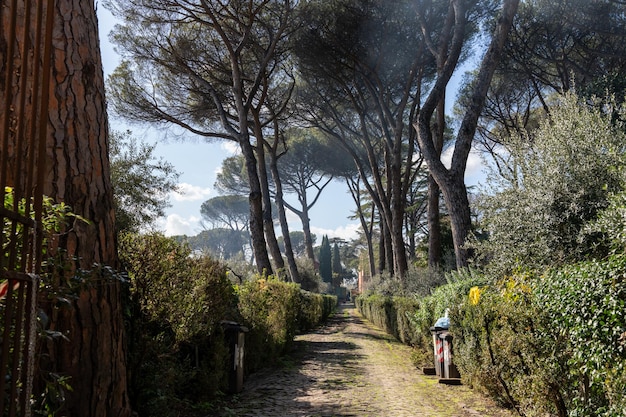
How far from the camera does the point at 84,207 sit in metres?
2.63

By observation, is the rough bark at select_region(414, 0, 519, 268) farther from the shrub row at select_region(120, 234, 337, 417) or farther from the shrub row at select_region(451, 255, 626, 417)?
the shrub row at select_region(120, 234, 337, 417)

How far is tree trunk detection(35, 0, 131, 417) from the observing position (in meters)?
2.45

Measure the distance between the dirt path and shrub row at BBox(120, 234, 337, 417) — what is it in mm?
533

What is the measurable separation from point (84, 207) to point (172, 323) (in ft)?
5.99

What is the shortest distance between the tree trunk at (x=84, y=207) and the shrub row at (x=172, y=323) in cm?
59

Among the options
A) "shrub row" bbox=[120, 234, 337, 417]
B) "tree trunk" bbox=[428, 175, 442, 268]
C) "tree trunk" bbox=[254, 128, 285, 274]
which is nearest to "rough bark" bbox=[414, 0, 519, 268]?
"tree trunk" bbox=[428, 175, 442, 268]

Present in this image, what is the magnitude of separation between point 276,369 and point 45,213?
21.8ft

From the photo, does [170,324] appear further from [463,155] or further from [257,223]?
[257,223]

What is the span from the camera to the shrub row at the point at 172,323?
336 cm

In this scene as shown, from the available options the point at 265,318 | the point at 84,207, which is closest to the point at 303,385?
the point at 265,318

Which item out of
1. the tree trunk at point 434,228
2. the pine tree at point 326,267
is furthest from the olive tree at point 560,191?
the pine tree at point 326,267

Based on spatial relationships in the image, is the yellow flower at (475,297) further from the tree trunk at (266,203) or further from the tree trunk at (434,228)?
the tree trunk at (266,203)

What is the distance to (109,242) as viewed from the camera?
275 cm

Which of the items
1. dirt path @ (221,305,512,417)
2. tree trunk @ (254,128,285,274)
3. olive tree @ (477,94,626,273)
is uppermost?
tree trunk @ (254,128,285,274)
